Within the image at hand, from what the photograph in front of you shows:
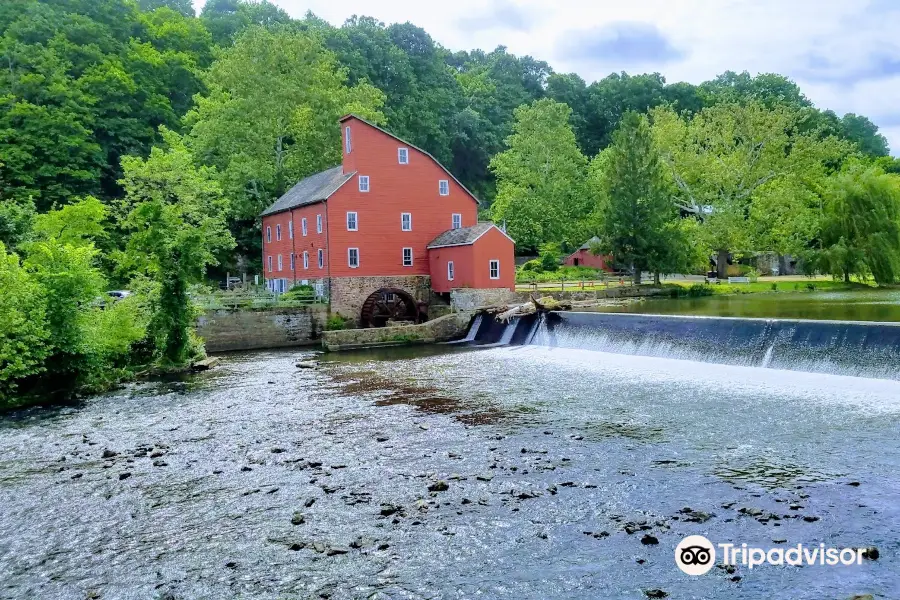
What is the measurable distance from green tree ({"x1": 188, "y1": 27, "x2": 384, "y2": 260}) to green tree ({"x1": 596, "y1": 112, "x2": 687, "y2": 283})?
55.8 feet

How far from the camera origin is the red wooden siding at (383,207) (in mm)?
36844

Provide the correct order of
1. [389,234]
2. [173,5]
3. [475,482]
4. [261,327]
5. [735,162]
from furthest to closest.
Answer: [173,5], [735,162], [389,234], [261,327], [475,482]

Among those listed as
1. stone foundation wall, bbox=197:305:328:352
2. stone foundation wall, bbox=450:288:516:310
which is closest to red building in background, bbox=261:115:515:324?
stone foundation wall, bbox=450:288:516:310

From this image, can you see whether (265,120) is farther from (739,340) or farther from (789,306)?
(739,340)

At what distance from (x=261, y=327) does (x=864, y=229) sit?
36.4 meters

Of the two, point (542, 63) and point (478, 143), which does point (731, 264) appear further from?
point (542, 63)

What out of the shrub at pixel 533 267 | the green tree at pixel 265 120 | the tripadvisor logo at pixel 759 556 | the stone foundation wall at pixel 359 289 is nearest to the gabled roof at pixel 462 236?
the stone foundation wall at pixel 359 289

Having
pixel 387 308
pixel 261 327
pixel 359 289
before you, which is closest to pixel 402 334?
pixel 387 308

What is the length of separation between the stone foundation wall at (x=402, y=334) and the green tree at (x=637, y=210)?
52.6 ft

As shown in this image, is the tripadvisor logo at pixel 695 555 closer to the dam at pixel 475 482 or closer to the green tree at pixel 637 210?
the dam at pixel 475 482

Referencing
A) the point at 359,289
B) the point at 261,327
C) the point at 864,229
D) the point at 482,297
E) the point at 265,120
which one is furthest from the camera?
the point at 265,120

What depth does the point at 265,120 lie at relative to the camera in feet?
157

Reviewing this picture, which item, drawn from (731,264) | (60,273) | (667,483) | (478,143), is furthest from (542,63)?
(667,483)

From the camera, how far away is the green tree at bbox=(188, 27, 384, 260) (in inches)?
1857
